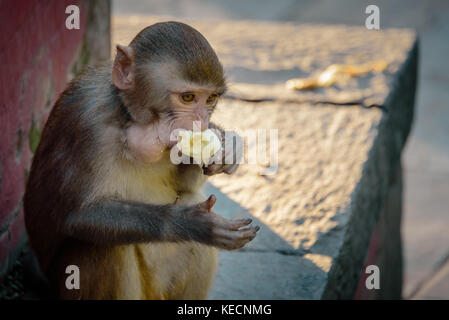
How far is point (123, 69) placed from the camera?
8.04 feet

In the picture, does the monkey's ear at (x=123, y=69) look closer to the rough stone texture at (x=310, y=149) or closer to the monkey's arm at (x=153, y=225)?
the monkey's arm at (x=153, y=225)

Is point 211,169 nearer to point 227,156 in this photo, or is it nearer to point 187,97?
point 227,156

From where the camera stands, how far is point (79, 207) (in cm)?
246

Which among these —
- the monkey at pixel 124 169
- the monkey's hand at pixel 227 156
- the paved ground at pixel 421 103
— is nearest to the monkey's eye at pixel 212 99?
the monkey at pixel 124 169

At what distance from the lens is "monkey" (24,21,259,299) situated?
238cm

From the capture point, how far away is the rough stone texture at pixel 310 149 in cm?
311

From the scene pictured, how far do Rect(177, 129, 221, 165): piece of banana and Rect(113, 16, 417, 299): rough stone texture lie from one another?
2.31ft

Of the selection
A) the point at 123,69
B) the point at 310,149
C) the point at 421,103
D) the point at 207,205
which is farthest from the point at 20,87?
the point at 421,103

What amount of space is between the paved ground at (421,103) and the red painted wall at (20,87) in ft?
8.74

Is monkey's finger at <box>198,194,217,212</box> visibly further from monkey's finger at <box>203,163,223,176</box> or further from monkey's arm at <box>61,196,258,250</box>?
monkey's finger at <box>203,163,223,176</box>

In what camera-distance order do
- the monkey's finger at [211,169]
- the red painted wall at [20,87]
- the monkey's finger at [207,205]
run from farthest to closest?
1. the red painted wall at [20,87]
2. the monkey's finger at [211,169]
3. the monkey's finger at [207,205]

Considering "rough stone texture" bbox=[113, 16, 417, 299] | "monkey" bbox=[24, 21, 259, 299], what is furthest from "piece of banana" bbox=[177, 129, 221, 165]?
"rough stone texture" bbox=[113, 16, 417, 299]

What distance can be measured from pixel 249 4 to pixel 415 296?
528 cm
